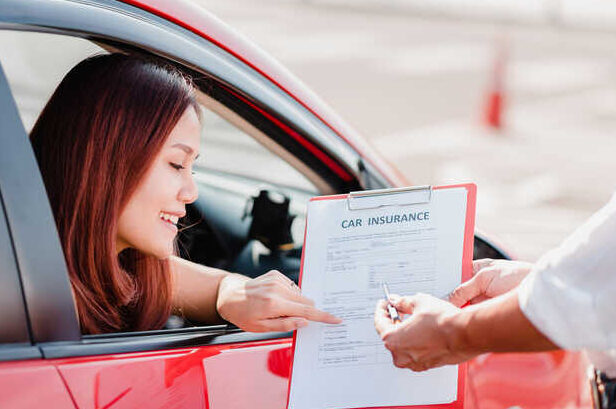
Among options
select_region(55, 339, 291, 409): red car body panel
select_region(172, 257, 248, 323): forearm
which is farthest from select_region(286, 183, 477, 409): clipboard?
select_region(172, 257, 248, 323): forearm

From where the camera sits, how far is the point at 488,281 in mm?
2270

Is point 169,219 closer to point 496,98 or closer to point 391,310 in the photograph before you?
point 391,310

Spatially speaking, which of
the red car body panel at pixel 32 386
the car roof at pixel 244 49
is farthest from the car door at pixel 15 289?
the car roof at pixel 244 49

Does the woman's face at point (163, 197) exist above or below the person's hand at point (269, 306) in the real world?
above

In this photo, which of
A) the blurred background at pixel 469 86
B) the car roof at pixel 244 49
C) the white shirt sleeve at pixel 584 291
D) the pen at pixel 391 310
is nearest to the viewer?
the white shirt sleeve at pixel 584 291

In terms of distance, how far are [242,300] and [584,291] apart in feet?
2.86

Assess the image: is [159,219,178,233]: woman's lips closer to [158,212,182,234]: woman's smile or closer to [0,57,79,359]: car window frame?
[158,212,182,234]: woman's smile

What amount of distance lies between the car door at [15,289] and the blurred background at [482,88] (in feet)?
10.6

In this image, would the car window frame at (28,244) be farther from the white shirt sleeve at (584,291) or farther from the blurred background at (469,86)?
the white shirt sleeve at (584,291)

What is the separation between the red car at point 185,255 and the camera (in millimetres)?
1864

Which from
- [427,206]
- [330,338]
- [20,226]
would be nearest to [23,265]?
[20,226]

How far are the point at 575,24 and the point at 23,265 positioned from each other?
50.6 feet

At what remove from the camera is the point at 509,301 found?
A: 183 centimetres

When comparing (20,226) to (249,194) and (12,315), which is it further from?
(249,194)
